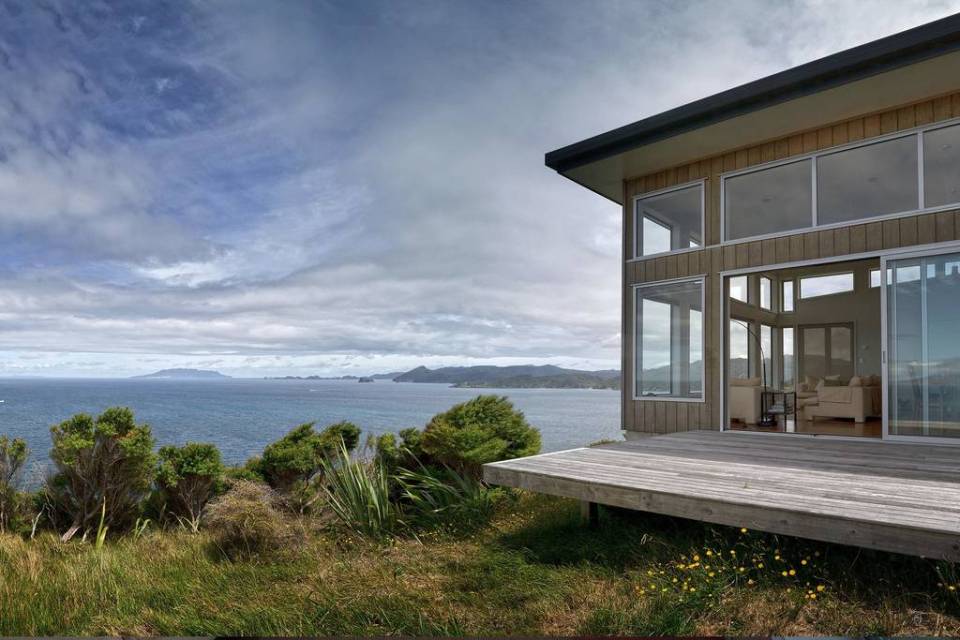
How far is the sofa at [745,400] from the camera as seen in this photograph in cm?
952

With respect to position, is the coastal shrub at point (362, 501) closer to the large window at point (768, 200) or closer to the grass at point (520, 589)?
the grass at point (520, 589)

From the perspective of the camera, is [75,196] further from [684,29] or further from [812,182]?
[812,182]

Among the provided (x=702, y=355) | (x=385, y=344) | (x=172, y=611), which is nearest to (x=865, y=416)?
(x=702, y=355)

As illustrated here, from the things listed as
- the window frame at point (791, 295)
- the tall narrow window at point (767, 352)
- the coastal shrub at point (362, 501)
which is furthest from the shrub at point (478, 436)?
the window frame at point (791, 295)

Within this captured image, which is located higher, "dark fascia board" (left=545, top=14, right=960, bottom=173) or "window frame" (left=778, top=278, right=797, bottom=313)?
"dark fascia board" (left=545, top=14, right=960, bottom=173)

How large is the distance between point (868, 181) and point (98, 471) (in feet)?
29.8

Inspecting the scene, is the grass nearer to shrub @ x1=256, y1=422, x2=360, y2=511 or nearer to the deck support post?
the deck support post

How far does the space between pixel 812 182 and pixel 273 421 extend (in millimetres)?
33724

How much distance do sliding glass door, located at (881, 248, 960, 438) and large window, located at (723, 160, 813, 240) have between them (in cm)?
118

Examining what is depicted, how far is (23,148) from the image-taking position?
9.91 meters

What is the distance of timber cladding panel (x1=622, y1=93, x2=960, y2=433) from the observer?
6.37 m

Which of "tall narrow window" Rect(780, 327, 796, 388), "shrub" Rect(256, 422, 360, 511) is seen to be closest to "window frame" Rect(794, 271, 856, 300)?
"tall narrow window" Rect(780, 327, 796, 388)

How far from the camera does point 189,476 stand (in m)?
6.88

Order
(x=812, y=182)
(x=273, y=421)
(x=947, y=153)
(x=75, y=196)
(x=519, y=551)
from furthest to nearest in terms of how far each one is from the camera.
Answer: (x=273, y=421)
(x=75, y=196)
(x=812, y=182)
(x=947, y=153)
(x=519, y=551)
